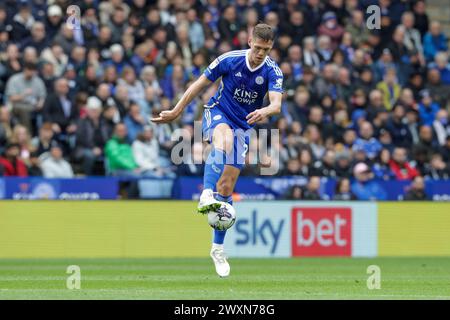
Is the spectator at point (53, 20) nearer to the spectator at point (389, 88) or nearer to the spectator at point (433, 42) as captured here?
the spectator at point (389, 88)

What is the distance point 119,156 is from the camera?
2125cm

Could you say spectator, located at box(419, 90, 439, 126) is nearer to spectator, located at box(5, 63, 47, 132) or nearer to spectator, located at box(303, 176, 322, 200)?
spectator, located at box(303, 176, 322, 200)

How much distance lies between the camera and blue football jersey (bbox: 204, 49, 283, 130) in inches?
535

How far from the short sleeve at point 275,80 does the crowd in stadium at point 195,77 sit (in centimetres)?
800

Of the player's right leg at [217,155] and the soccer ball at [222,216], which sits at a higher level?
the player's right leg at [217,155]

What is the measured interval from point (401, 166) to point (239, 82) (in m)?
11.0

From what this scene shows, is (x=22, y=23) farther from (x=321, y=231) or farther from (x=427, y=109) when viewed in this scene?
(x=427, y=109)

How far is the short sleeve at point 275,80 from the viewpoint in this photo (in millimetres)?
13328

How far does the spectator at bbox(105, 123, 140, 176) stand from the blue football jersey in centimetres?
759

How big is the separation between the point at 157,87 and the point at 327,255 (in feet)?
16.5

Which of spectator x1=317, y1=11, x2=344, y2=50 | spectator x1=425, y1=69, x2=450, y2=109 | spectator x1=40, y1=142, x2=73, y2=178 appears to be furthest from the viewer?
spectator x1=425, y1=69, x2=450, y2=109

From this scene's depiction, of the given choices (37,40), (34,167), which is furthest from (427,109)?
(34,167)

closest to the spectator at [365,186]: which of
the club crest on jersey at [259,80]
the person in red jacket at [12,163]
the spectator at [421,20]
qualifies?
the spectator at [421,20]

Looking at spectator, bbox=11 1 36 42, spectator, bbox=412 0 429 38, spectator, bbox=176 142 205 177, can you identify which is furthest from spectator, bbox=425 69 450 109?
spectator, bbox=11 1 36 42
